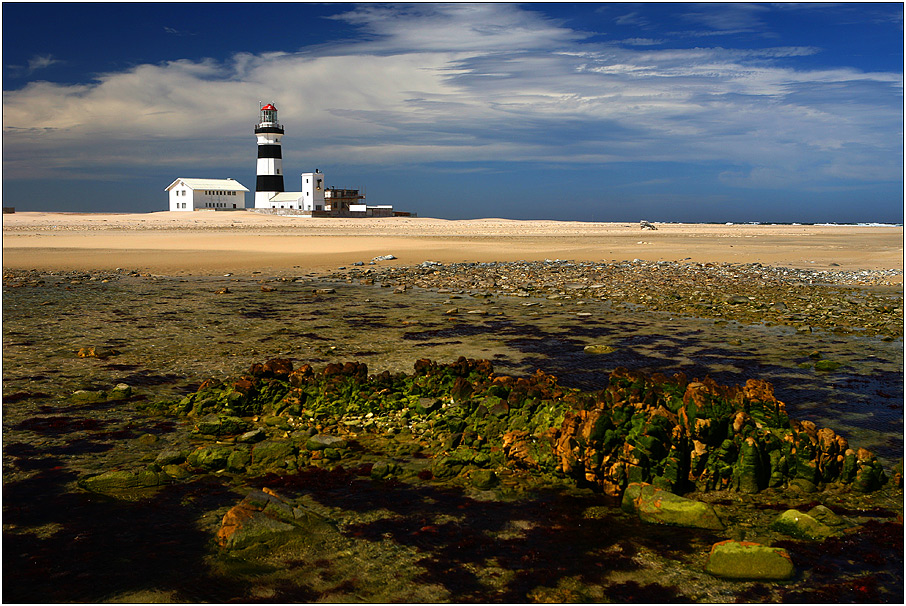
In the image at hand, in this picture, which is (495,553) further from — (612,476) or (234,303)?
(234,303)

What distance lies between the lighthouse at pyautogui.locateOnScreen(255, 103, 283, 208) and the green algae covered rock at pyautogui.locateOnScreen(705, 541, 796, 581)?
9490 cm

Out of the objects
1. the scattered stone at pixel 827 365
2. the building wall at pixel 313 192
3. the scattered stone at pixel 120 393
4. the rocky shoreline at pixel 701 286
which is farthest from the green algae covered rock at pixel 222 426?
the building wall at pixel 313 192

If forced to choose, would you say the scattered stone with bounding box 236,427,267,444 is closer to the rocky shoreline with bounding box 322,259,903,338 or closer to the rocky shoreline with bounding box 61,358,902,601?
the rocky shoreline with bounding box 61,358,902,601

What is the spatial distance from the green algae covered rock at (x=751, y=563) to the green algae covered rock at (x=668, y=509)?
61 centimetres

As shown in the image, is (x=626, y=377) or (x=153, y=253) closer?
(x=626, y=377)

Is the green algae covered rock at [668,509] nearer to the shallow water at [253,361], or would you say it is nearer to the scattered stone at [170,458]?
the shallow water at [253,361]

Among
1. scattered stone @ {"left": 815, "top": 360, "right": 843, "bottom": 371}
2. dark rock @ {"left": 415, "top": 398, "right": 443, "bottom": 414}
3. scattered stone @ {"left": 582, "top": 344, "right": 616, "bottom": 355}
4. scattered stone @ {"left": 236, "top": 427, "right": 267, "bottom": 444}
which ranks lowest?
scattered stone @ {"left": 236, "top": 427, "right": 267, "bottom": 444}

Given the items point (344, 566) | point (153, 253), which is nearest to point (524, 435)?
point (344, 566)

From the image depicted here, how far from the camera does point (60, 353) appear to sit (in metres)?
10.9

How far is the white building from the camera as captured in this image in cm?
9750

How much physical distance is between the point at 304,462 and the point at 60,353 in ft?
21.1

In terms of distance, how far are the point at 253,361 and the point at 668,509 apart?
714 centimetres

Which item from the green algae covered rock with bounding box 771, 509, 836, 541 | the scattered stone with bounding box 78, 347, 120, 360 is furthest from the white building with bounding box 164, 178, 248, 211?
the green algae covered rock with bounding box 771, 509, 836, 541

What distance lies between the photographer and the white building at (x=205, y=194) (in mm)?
97500
